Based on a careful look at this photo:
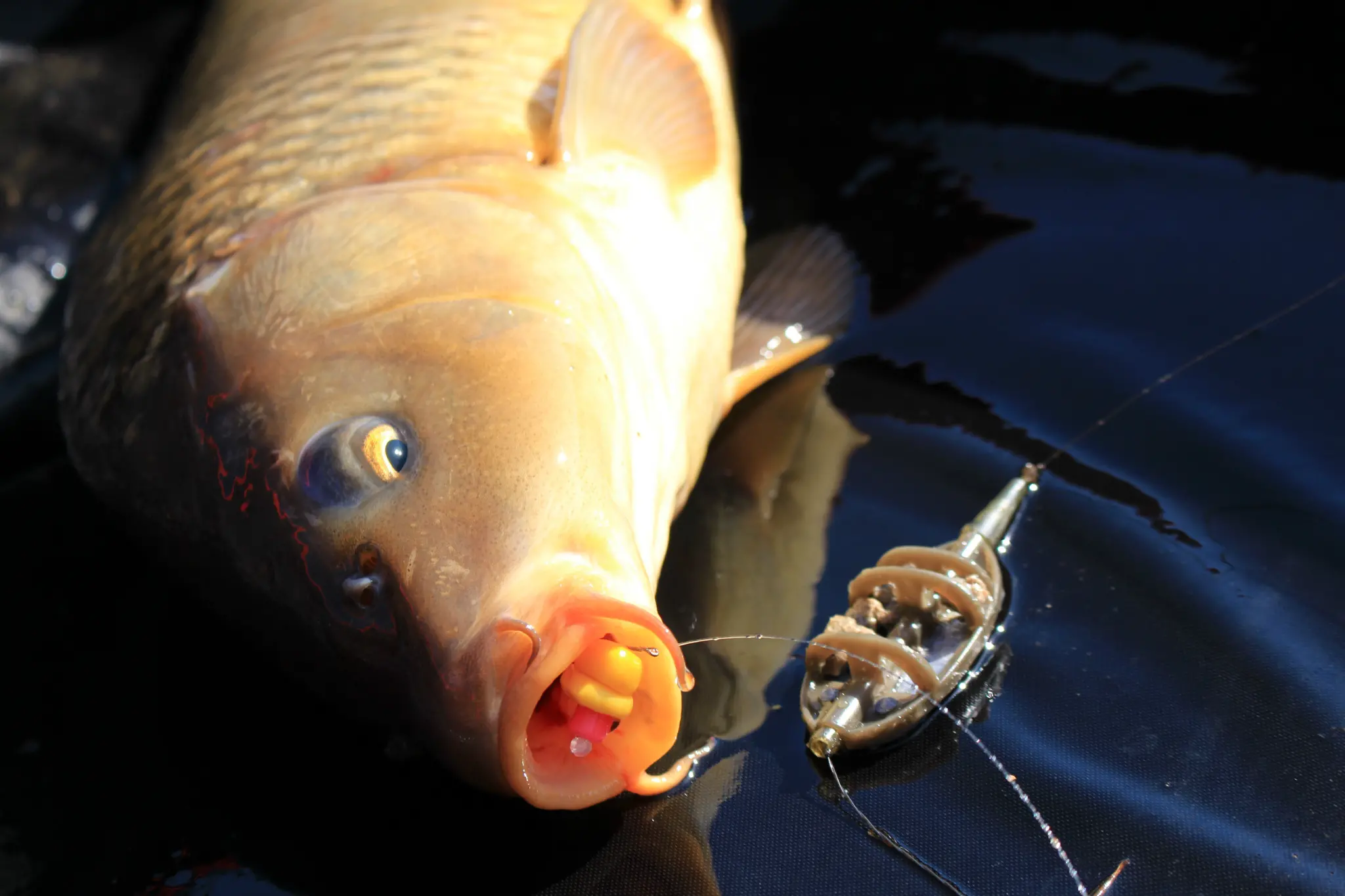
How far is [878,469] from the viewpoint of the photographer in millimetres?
2127

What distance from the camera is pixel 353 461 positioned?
157 cm

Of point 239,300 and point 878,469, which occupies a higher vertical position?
point 239,300

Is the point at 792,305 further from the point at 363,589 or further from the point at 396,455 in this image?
the point at 363,589

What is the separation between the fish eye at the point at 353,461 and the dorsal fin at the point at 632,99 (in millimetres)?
737

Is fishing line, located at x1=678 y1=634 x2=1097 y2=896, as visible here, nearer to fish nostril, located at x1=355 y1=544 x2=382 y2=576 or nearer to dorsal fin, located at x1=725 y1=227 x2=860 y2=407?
fish nostril, located at x1=355 y1=544 x2=382 y2=576

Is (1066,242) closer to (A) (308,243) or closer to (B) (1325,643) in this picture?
(B) (1325,643)

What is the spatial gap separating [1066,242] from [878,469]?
76 centimetres

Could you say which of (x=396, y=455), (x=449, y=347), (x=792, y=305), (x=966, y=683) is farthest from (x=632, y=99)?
(x=966, y=683)

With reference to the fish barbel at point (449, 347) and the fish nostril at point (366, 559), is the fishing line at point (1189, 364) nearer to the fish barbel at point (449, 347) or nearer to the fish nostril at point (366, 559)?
the fish barbel at point (449, 347)

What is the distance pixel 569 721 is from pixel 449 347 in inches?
22.5

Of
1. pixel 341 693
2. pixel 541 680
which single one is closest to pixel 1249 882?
pixel 541 680

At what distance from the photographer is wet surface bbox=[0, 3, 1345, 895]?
4.92 ft

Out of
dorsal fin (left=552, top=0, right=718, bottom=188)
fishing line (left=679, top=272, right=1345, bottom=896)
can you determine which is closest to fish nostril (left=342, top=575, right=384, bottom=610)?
fishing line (left=679, top=272, right=1345, bottom=896)

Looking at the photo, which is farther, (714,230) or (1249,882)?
(714,230)
